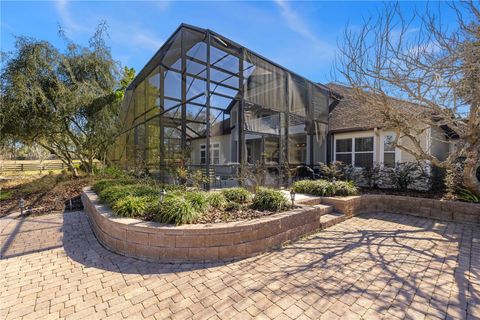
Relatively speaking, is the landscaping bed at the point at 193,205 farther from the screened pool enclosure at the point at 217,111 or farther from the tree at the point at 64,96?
the tree at the point at 64,96

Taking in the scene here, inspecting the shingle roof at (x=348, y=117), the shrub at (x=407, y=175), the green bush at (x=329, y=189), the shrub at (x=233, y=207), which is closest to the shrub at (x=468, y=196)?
the shrub at (x=407, y=175)

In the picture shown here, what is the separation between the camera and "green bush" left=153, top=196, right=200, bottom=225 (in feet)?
12.2

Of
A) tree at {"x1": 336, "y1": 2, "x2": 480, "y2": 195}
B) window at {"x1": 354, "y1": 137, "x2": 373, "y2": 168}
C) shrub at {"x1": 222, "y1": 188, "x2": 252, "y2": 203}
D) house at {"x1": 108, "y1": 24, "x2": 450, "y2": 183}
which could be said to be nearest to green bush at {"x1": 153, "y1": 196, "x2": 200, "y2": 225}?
shrub at {"x1": 222, "y1": 188, "x2": 252, "y2": 203}

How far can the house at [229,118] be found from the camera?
8055mm

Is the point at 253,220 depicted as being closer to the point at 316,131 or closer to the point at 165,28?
the point at 165,28

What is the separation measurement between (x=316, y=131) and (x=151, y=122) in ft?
25.9

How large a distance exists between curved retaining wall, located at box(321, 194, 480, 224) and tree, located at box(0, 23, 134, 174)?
10.7 meters

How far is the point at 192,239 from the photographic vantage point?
11.3ft

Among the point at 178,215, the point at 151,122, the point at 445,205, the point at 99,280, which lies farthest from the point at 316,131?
the point at 99,280

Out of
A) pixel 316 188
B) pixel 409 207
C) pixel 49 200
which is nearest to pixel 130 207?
pixel 316 188

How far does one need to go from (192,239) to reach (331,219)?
11.8ft

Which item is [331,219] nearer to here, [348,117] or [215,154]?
[215,154]

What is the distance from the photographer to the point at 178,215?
3730mm

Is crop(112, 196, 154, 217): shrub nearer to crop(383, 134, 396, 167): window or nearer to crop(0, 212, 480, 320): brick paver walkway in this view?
crop(0, 212, 480, 320): brick paver walkway
